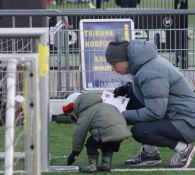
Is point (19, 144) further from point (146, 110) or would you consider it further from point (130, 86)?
point (130, 86)

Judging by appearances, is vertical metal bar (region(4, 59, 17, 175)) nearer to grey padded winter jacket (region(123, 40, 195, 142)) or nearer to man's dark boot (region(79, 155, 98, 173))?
grey padded winter jacket (region(123, 40, 195, 142))

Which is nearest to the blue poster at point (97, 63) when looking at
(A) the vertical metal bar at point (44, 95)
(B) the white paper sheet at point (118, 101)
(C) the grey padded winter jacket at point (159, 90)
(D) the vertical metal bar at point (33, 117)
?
(B) the white paper sheet at point (118, 101)

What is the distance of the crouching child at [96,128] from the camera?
730cm

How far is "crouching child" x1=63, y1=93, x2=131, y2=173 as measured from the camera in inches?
287

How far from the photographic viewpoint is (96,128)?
24.1 feet

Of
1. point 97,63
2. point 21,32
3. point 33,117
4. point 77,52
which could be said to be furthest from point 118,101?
point 33,117

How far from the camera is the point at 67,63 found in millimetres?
9961

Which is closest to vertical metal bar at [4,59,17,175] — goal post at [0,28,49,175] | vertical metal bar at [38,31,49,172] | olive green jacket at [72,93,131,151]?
goal post at [0,28,49,175]

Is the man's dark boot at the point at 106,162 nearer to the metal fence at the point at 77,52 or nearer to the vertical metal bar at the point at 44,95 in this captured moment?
the vertical metal bar at the point at 44,95

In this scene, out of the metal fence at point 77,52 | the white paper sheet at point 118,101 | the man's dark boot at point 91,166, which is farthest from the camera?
the metal fence at point 77,52

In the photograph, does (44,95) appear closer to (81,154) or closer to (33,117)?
(81,154)

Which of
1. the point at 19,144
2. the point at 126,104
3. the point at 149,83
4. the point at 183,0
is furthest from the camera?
the point at 183,0

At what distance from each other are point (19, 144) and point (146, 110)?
78.4 inches

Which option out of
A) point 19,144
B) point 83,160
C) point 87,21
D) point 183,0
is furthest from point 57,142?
point 183,0
